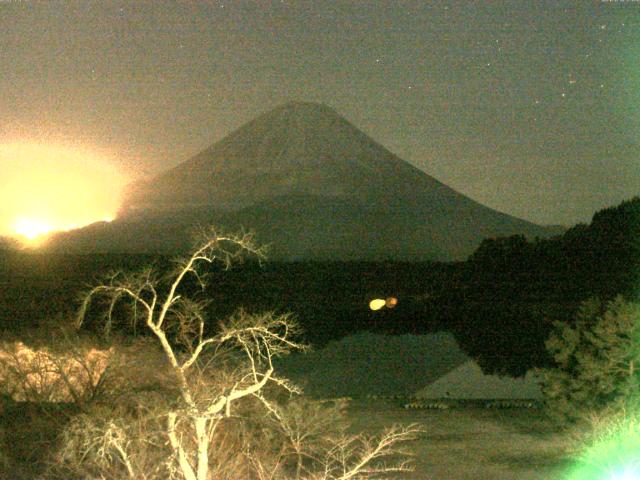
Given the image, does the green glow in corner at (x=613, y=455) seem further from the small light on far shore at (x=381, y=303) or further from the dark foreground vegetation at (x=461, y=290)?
the small light on far shore at (x=381, y=303)

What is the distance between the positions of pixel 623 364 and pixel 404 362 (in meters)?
14.6

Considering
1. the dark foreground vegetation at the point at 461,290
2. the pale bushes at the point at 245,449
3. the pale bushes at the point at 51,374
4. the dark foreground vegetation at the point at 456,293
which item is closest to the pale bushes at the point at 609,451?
the pale bushes at the point at 245,449

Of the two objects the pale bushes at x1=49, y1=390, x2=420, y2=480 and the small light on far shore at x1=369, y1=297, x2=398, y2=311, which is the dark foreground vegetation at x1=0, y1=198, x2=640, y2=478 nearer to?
the small light on far shore at x1=369, y1=297, x2=398, y2=311

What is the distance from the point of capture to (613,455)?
413 inches

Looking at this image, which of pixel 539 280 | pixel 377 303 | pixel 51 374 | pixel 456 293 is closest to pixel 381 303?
pixel 377 303

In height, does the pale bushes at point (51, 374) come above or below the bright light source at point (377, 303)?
above

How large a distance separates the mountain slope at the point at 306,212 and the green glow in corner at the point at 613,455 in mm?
116189

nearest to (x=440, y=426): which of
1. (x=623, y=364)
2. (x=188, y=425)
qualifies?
(x=623, y=364)

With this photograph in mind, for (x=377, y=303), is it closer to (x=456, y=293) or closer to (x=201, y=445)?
(x=456, y=293)

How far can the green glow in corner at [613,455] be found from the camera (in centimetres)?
1006

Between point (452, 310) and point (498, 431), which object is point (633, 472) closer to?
point (498, 431)

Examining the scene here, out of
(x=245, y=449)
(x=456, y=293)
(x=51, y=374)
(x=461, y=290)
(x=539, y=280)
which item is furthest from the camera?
(x=456, y=293)

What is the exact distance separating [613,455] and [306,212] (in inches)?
5963

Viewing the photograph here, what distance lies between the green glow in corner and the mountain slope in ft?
381
